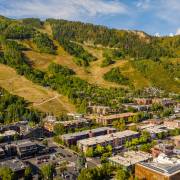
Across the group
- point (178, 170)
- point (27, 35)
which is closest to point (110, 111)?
point (178, 170)

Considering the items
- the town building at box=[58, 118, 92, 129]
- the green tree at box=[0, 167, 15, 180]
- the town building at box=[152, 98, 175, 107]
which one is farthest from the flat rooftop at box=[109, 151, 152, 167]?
the town building at box=[152, 98, 175, 107]

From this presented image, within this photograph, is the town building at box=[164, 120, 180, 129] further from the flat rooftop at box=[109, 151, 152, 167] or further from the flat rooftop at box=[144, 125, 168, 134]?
the flat rooftop at box=[109, 151, 152, 167]

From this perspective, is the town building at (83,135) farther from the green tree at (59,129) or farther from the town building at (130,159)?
the town building at (130,159)

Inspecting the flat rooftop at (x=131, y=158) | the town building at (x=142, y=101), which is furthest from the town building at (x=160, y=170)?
the town building at (x=142, y=101)

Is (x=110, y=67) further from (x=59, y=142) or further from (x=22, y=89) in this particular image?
(x=59, y=142)

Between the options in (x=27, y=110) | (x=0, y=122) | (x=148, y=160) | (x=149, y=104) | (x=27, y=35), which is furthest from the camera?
(x=27, y=35)

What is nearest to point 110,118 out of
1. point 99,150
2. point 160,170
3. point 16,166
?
point 99,150
